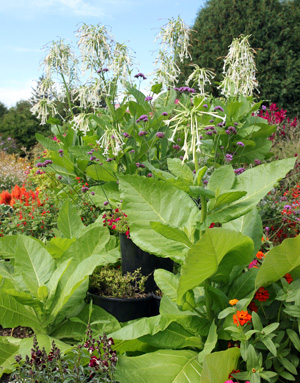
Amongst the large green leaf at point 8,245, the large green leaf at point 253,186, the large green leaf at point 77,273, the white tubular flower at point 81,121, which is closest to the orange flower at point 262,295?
the large green leaf at point 253,186

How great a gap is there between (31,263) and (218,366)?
1.38 meters

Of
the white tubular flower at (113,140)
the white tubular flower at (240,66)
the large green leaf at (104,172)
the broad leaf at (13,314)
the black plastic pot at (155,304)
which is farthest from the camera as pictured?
the white tubular flower at (240,66)

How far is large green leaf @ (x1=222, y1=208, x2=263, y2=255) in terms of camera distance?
2133 millimetres

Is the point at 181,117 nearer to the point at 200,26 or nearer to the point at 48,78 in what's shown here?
the point at 48,78

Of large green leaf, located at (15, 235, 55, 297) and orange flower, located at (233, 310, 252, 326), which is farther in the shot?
large green leaf, located at (15, 235, 55, 297)

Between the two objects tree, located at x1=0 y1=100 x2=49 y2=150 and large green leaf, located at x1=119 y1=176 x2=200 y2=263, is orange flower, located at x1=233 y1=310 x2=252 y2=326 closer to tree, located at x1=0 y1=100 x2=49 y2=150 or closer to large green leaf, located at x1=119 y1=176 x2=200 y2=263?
large green leaf, located at x1=119 y1=176 x2=200 y2=263

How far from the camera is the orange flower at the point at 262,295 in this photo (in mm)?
1823

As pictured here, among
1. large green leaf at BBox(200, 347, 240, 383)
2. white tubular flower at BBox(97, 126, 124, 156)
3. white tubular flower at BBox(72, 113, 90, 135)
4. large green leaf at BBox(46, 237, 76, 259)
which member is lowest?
large green leaf at BBox(200, 347, 240, 383)

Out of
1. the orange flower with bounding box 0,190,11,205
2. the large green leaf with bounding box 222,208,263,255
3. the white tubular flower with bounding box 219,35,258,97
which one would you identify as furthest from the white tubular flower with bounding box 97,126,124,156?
the orange flower with bounding box 0,190,11,205

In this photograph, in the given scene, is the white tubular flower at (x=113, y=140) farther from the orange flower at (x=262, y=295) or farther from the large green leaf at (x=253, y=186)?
the orange flower at (x=262, y=295)

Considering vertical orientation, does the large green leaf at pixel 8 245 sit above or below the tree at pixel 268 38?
below

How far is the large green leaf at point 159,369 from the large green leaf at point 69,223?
127 centimetres

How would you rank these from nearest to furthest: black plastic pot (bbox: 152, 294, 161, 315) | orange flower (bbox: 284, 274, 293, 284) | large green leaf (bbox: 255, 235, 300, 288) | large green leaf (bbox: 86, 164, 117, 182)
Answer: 1. large green leaf (bbox: 255, 235, 300, 288)
2. orange flower (bbox: 284, 274, 293, 284)
3. black plastic pot (bbox: 152, 294, 161, 315)
4. large green leaf (bbox: 86, 164, 117, 182)

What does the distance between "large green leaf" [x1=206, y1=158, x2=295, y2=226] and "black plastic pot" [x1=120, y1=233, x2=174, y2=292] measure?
102cm
